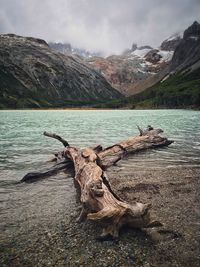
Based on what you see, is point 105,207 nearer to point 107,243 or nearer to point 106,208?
point 106,208

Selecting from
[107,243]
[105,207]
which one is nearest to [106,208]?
[105,207]

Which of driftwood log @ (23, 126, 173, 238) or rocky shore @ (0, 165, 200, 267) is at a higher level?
driftwood log @ (23, 126, 173, 238)

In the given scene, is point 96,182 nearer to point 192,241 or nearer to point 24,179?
point 192,241

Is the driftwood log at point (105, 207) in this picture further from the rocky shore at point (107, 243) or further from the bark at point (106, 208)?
the rocky shore at point (107, 243)

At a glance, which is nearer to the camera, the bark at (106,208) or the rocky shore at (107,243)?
the rocky shore at (107,243)

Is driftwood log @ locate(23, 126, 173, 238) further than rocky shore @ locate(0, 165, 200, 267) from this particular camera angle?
Yes

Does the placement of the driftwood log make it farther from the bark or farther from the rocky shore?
the rocky shore

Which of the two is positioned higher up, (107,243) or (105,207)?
(105,207)

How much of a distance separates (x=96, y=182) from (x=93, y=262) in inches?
148

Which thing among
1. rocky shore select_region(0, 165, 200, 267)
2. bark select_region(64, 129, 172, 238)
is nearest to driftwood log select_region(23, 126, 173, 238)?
bark select_region(64, 129, 172, 238)

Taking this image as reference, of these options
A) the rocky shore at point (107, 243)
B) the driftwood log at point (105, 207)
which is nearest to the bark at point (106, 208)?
the driftwood log at point (105, 207)

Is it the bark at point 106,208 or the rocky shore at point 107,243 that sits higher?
the bark at point 106,208

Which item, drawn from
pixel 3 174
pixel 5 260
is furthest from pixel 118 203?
pixel 3 174

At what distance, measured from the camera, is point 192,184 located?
47.1ft
